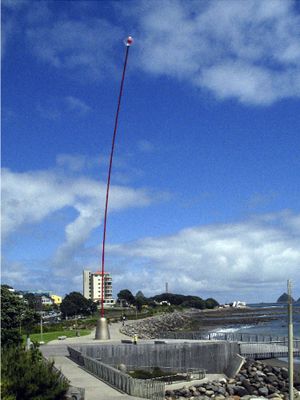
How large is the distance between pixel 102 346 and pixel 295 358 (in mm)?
23453

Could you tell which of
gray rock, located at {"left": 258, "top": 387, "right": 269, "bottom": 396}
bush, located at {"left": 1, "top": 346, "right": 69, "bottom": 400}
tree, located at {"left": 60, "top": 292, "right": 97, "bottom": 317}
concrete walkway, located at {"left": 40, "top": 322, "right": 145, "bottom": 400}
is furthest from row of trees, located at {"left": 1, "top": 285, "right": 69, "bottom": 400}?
tree, located at {"left": 60, "top": 292, "right": 97, "bottom": 317}

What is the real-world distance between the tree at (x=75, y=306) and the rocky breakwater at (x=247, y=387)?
133463mm

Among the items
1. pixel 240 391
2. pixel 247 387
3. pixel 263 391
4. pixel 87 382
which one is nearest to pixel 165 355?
pixel 247 387

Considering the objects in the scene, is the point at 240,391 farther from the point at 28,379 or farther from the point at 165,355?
the point at 28,379

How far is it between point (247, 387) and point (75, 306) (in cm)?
14084

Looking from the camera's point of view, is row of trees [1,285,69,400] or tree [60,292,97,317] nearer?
row of trees [1,285,69,400]

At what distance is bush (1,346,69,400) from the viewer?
1842cm

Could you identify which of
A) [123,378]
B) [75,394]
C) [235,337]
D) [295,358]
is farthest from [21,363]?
[235,337]

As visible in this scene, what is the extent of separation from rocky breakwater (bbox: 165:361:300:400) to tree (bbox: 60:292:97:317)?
5254 inches

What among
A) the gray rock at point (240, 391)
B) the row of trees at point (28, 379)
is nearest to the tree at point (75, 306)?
the gray rock at point (240, 391)

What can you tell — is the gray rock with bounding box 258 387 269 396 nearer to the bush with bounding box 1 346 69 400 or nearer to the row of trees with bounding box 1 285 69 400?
the row of trees with bounding box 1 285 69 400

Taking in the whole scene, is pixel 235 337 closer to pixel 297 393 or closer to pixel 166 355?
pixel 166 355

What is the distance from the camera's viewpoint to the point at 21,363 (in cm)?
2042

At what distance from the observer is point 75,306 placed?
174750 millimetres
